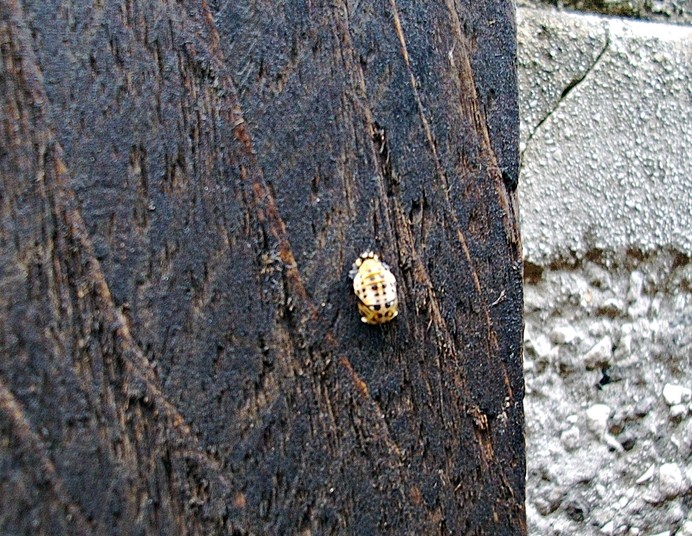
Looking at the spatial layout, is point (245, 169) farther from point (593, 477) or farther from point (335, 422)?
point (593, 477)

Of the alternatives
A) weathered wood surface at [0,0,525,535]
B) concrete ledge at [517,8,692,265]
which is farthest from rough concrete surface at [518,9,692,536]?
weathered wood surface at [0,0,525,535]

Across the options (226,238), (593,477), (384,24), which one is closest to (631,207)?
(593,477)

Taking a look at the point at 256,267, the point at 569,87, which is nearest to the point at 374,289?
the point at 256,267

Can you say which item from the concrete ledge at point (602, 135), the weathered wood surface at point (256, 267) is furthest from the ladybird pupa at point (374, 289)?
the concrete ledge at point (602, 135)

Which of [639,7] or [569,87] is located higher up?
[639,7]

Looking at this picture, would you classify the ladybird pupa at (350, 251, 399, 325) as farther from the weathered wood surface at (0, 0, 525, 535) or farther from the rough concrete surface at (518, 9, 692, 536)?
the rough concrete surface at (518, 9, 692, 536)

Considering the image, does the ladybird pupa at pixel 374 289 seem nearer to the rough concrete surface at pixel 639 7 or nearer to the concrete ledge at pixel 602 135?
the concrete ledge at pixel 602 135

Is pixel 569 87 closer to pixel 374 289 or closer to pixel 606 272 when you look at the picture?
pixel 606 272
